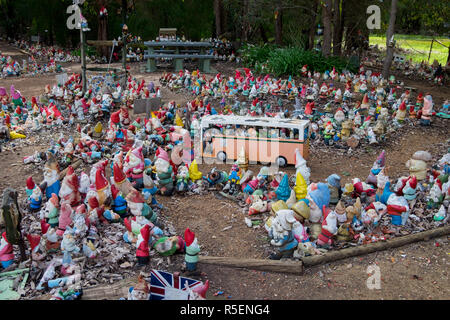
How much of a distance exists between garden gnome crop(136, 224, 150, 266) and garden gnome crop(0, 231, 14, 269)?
52.4 inches

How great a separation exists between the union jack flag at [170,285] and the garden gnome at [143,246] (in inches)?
33.0

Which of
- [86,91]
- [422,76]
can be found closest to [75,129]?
[86,91]

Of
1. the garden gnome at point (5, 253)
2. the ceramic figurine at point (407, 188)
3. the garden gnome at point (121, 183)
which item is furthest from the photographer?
the garden gnome at point (121, 183)

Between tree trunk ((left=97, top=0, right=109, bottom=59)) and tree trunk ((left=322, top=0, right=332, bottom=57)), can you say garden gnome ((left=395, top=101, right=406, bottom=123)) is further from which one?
tree trunk ((left=97, top=0, right=109, bottom=59))

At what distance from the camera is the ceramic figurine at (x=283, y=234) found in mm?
4383

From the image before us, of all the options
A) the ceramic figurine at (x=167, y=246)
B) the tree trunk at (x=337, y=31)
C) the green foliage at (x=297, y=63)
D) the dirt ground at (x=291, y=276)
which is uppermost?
the tree trunk at (x=337, y=31)

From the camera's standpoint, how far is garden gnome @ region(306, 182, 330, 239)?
4.94 m

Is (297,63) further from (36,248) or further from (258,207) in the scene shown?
(36,248)

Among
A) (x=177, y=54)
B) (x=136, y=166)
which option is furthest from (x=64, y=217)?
(x=177, y=54)

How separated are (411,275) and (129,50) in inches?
720

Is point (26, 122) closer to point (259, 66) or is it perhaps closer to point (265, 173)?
point (265, 173)

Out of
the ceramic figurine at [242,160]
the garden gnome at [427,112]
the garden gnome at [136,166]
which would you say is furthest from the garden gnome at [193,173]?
the garden gnome at [427,112]

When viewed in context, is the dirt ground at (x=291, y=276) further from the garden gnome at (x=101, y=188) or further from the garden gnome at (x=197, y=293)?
the garden gnome at (x=101, y=188)

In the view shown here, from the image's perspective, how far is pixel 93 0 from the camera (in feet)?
63.4
